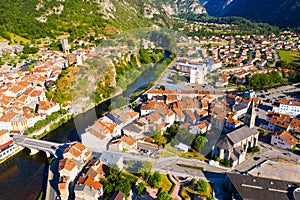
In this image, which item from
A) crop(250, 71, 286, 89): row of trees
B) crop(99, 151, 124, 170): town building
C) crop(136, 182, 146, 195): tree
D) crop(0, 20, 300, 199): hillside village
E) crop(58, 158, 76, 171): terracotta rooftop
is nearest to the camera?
crop(136, 182, 146, 195): tree

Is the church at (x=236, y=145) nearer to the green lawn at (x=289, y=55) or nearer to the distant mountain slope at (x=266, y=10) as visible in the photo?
the green lawn at (x=289, y=55)

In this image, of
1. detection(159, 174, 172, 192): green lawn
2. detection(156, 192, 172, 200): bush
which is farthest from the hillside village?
detection(156, 192, 172, 200): bush

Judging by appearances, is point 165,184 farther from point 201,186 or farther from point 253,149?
point 253,149

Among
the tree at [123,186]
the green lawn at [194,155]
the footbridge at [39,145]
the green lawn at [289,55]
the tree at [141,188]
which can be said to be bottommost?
the green lawn at [194,155]

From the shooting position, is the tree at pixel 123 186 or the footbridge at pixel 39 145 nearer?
the tree at pixel 123 186

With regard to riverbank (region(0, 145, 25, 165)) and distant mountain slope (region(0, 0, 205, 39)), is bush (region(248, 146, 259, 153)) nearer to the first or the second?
riverbank (region(0, 145, 25, 165))

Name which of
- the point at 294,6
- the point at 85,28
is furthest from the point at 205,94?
the point at 294,6

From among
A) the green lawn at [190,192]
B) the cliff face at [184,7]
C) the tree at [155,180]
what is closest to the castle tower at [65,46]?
the tree at [155,180]
